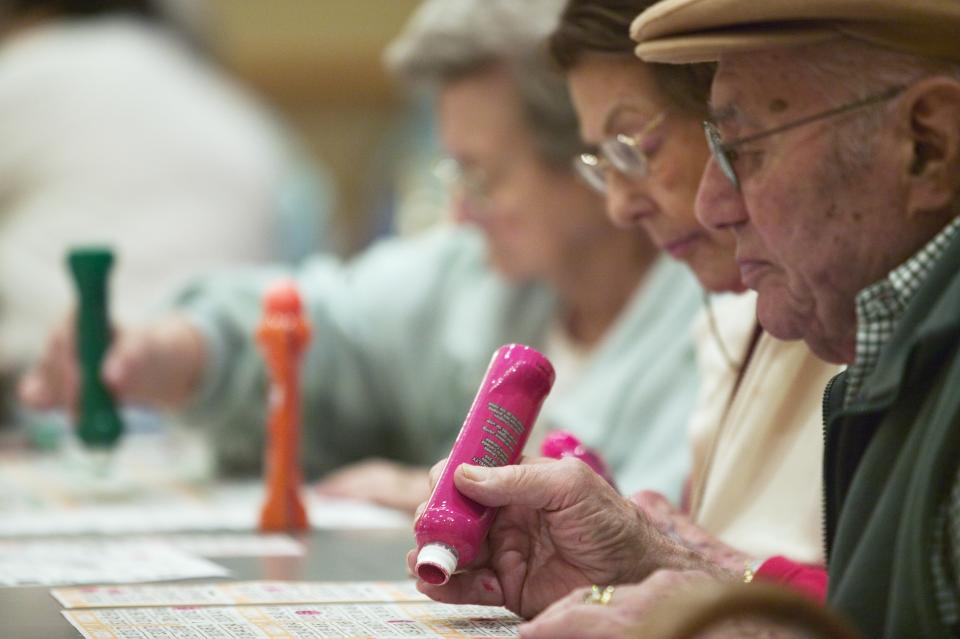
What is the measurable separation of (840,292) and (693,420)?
558 mm

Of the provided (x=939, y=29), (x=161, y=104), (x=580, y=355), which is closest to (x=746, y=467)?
(x=939, y=29)

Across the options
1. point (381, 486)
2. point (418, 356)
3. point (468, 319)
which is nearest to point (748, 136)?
point (381, 486)

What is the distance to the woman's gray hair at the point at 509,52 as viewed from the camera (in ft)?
7.73

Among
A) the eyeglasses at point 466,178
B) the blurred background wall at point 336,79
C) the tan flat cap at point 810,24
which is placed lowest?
the eyeglasses at point 466,178

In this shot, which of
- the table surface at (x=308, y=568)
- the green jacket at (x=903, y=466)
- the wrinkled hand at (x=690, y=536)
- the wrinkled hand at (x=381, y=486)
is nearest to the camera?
the green jacket at (x=903, y=466)

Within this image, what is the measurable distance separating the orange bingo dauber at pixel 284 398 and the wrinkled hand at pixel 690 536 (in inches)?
25.2

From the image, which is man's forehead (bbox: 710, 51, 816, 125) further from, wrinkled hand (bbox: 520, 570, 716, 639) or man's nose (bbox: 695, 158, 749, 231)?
wrinkled hand (bbox: 520, 570, 716, 639)

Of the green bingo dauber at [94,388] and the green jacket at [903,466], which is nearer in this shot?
the green jacket at [903,466]

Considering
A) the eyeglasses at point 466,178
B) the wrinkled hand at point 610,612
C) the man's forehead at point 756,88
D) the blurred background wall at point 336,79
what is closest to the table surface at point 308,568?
the wrinkled hand at point 610,612

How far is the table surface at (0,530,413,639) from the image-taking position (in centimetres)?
124

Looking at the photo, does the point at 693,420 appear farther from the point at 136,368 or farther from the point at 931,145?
the point at 136,368

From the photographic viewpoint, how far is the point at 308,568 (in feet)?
5.22

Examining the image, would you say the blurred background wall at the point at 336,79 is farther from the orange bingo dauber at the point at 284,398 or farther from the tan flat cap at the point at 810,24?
the tan flat cap at the point at 810,24

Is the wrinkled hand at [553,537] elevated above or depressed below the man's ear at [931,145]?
below
